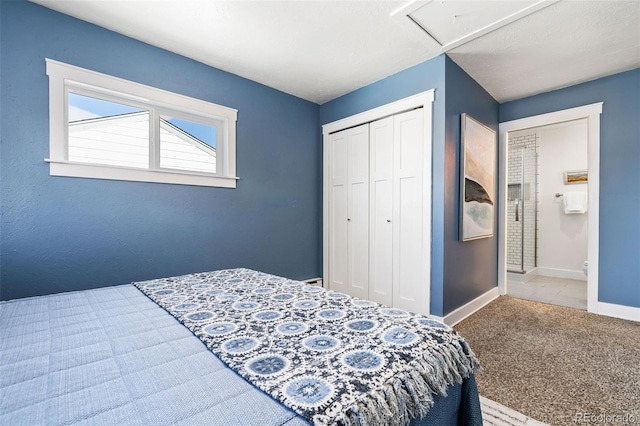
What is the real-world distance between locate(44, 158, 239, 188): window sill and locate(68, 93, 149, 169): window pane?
0.41 ft

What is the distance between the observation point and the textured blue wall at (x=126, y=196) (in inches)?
73.6

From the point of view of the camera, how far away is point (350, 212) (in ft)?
11.4

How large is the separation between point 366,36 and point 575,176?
4.54m

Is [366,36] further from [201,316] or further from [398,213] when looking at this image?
[201,316]

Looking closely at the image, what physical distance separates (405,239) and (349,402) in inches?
94.7

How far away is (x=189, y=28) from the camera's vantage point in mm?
2213

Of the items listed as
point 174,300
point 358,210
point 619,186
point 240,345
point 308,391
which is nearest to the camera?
point 308,391

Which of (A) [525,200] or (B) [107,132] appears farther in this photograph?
(A) [525,200]

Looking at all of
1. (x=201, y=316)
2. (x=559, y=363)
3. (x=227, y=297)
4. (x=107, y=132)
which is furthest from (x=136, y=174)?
(x=559, y=363)

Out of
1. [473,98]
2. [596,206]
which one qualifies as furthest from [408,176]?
[596,206]

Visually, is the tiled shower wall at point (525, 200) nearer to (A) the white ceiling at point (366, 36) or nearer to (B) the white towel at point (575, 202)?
(B) the white towel at point (575, 202)

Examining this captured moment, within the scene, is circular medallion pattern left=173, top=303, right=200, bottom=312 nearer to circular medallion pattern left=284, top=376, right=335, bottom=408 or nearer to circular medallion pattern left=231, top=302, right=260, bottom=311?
circular medallion pattern left=231, top=302, right=260, bottom=311

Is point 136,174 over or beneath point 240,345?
over

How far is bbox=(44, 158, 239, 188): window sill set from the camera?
2.02 metres
